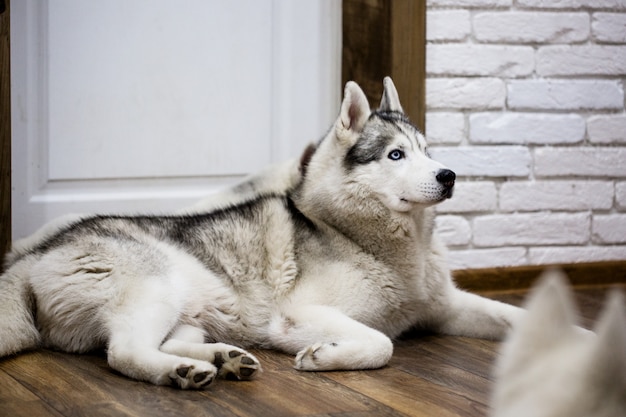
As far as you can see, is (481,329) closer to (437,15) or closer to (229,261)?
(229,261)

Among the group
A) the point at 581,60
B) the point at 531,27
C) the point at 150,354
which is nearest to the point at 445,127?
the point at 531,27

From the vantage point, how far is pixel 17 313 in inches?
89.5

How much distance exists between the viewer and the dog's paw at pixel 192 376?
79.1 inches

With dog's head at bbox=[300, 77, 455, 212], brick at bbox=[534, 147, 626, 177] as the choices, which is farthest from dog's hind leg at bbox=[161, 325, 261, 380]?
brick at bbox=[534, 147, 626, 177]

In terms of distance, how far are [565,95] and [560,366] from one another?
2.65 m

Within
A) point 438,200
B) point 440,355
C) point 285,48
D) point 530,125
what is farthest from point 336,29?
point 440,355

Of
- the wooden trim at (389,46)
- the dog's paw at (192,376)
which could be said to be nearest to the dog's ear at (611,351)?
the dog's paw at (192,376)

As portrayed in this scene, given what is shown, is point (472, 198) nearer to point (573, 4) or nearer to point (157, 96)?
point (573, 4)

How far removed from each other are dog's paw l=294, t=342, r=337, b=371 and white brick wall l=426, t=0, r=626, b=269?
1.24m

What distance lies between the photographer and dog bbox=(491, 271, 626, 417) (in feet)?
3.13

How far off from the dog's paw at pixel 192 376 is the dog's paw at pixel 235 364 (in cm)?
10

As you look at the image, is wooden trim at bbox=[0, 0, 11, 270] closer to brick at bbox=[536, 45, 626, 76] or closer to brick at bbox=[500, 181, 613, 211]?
brick at bbox=[500, 181, 613, 211]

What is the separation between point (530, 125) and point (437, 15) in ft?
1.88

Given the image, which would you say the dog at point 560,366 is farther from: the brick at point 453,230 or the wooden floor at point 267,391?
the brick at point 453,230
